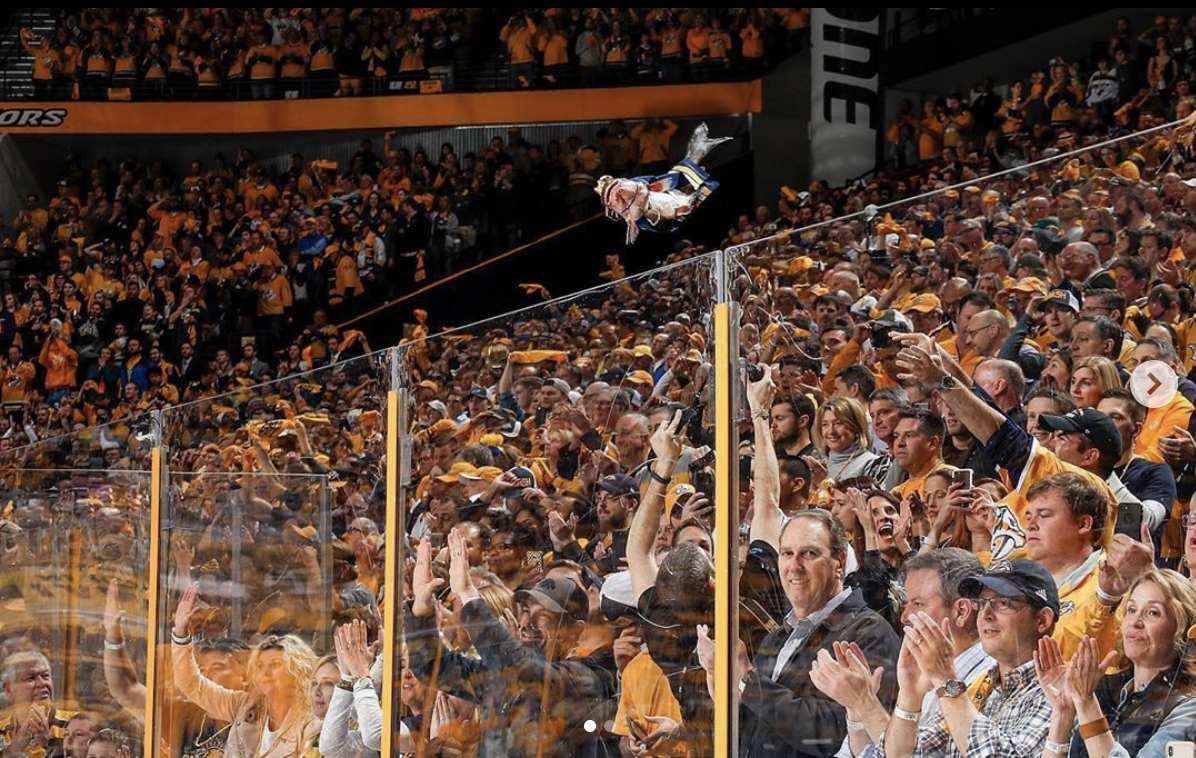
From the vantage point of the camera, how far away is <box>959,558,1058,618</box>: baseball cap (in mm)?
3301

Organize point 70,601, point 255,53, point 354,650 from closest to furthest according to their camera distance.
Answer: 1. point 354,650
2. point 70,601
3. point 255,53

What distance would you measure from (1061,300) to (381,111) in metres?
21.6

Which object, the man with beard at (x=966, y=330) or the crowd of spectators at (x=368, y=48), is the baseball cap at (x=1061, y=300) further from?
the crowd of spectators at (x=368, y=48)

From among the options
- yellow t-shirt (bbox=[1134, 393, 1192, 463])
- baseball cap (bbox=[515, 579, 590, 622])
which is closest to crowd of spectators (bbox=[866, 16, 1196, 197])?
baseball cap (bbox=[515, 579, 590, 622])

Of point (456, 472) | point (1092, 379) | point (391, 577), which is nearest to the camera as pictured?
point (1092, 379)

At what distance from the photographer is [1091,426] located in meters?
3.29

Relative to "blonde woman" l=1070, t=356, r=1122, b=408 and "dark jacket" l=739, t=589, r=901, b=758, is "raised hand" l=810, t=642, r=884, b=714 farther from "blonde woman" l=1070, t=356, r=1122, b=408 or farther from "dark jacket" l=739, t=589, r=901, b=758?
"blonde woman" l=1070, t=356, r=1122, b=408

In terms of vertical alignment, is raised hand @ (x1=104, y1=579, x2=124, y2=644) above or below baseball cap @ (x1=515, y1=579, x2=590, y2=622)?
below

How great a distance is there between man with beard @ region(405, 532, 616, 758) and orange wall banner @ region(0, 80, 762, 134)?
57.2ft

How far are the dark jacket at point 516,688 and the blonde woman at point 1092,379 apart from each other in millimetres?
1719

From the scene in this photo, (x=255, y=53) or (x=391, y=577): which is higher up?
(x=255, y=53)

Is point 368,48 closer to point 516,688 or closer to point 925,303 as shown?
point 516,688

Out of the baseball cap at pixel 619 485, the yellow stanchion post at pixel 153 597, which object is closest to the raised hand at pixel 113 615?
the yellow stanchion post at pixel 153 597

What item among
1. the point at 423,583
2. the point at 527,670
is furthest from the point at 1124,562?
the point at 423,583
